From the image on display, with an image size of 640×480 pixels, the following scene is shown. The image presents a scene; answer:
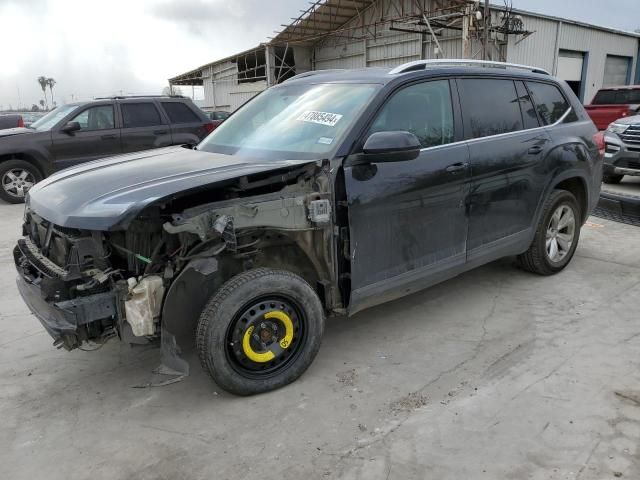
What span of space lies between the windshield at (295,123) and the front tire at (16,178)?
6.76 m

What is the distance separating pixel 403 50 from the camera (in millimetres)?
21344

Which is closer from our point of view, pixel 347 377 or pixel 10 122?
pixel 347 377

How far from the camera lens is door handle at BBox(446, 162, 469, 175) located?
3652 mm

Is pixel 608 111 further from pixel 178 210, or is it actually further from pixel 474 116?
pixel 178 210

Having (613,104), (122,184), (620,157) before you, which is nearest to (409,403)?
(122,184)

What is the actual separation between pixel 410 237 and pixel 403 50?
19.7 metres

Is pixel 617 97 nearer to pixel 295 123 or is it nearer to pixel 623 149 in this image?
pixel 623 149

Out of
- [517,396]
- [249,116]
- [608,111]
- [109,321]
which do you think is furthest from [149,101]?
[608,111]

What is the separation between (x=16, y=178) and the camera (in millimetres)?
9328

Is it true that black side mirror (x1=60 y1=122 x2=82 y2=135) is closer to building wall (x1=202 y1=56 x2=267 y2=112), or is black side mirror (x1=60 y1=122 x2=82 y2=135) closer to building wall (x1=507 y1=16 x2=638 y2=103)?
building wall (x1=507 y1=16 x2=638 y2=103)

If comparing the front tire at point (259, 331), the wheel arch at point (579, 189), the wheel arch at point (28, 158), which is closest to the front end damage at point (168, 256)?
the front tire at point (259, 331)

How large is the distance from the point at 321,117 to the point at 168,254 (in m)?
1.41

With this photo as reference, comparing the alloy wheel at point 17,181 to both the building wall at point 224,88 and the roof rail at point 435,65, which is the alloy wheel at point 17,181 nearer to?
the roof rail at point 435,65

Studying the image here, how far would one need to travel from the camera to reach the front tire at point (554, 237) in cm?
464
